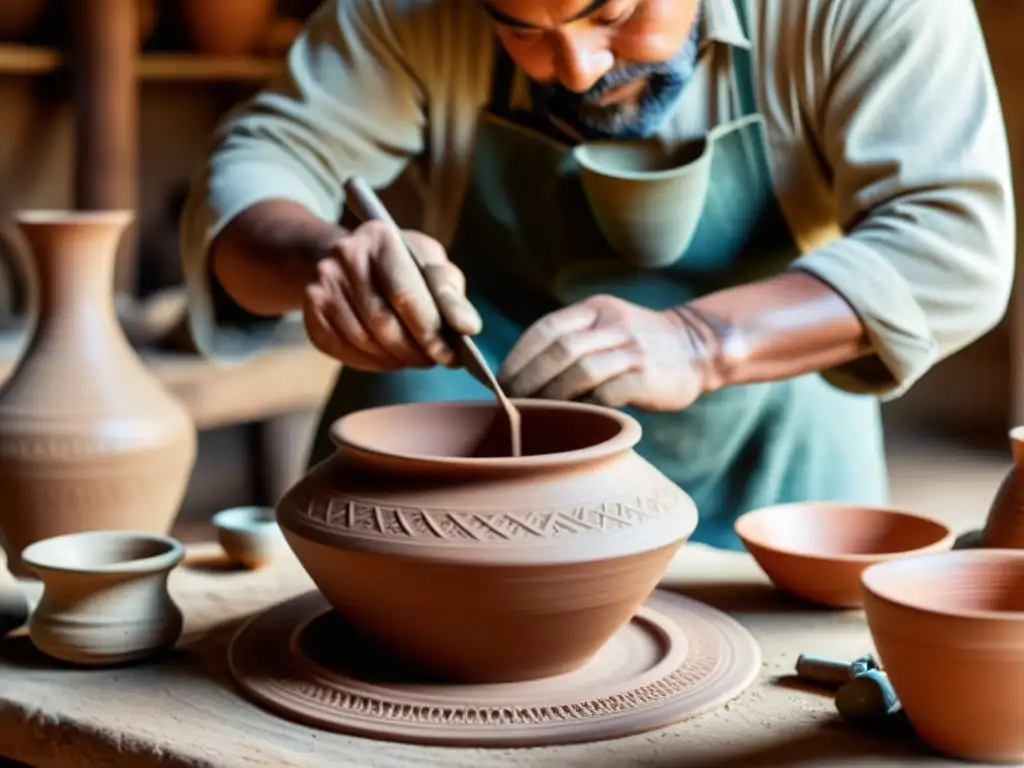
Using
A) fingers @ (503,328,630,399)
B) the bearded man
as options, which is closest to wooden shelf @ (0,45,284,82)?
the bearded man

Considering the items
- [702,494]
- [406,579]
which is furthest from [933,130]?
[406,579]

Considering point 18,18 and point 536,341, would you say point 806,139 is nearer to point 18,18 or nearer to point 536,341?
point 536,341

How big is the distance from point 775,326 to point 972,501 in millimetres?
2776

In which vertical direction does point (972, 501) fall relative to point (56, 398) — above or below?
below

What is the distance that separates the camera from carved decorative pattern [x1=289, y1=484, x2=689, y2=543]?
1375mm

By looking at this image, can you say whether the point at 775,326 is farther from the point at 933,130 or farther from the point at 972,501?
the point at 972,501

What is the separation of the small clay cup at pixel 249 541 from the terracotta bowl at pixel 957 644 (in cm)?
86

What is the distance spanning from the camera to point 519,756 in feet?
4.29

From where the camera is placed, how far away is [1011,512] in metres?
1.60

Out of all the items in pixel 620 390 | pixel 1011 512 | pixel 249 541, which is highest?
pixel 620 390

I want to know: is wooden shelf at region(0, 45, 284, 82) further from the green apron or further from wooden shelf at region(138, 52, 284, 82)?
the green apron

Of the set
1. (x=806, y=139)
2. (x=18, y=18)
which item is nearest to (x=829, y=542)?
(x=806, y=139)

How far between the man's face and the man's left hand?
0.31 meters

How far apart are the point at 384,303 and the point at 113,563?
0.41 m
